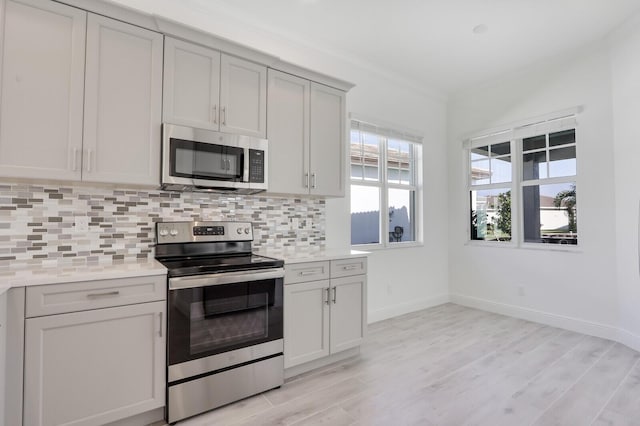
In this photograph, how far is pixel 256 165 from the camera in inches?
102

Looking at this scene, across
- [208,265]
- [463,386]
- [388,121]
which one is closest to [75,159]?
[208,265]

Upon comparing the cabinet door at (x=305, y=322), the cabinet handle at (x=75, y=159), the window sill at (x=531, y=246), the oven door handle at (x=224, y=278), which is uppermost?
the cabinet handle at (x=75, y=159)

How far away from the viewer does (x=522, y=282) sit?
4.03m

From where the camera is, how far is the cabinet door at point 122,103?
198cm

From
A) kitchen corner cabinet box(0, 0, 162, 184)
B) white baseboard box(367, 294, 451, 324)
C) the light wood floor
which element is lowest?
the light wood floor

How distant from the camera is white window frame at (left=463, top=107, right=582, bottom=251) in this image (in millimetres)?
3680

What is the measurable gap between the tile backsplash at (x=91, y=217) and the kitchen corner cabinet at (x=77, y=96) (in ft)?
1.00

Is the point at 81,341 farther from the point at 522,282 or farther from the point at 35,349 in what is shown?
the point at 522,282

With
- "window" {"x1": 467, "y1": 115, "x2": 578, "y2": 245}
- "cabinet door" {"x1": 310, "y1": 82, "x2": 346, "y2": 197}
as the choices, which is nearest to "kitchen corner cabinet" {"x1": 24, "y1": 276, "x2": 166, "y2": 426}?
"cabinet door" {"x1": 310, "y1": 82, "x2": 346, "y2": 197}

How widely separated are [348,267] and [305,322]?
577 mm

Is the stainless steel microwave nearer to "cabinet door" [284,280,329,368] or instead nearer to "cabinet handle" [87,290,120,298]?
"cabinet handle" [87,290,120,298]

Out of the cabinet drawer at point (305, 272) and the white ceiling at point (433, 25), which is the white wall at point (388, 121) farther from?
the cabinet drawer at point (305, 272)

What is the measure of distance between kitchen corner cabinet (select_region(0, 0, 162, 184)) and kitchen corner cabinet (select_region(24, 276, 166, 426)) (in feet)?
2.29

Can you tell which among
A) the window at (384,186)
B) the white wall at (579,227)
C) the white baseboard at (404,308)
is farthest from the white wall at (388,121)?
the white wall at (579,227)
